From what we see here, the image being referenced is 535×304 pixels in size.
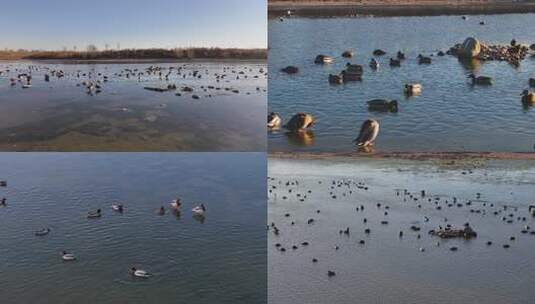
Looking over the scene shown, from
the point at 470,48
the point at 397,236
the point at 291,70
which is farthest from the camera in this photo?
the point at 470,48

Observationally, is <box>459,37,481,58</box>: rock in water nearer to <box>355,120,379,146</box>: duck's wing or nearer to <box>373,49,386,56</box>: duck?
<box>373,49,386,56</box>: duck

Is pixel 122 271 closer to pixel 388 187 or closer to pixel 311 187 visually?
pixel 311 187

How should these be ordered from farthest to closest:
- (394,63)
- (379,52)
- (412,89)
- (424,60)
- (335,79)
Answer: (379,52) → (424,60) → (394,63) → (335,79) → (412,89)

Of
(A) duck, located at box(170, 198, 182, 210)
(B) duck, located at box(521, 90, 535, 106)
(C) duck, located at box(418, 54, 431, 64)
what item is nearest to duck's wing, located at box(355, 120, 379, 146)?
(A) duck, located at box(170, 198, 182, 210)

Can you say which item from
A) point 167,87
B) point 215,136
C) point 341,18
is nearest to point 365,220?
point 215,136

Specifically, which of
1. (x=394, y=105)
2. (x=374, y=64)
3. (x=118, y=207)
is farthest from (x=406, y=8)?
(x=118, y=207)

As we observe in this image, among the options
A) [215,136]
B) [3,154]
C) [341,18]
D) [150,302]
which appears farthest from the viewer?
[341,18]

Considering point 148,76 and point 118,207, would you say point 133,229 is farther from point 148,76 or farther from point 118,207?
point 148,76

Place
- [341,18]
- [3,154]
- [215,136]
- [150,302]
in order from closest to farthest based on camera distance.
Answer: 1. [150,302]
2. [215,136]
3. [3,154]
4. [341,18]
